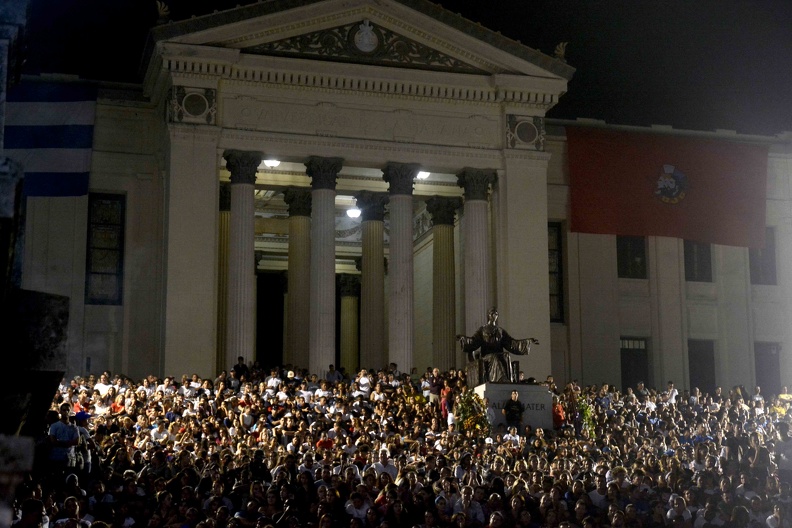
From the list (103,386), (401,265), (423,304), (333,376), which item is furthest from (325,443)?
(423,304)

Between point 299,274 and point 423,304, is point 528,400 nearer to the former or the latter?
point 299,274

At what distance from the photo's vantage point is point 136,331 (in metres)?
39.7

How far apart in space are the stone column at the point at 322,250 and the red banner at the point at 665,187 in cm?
937

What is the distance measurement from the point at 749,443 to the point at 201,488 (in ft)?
47.6

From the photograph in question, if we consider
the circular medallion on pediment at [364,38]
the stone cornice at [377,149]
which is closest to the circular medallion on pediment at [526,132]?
the stone cornice at [377,149]

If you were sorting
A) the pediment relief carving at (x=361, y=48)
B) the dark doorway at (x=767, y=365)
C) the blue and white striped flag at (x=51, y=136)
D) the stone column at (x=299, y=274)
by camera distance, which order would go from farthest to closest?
the dark doorway at (x=767, y=365), the stone column at (x=299, y=274), the pediment relief carving at (x=361, y=48), the blue and white striped flag at (x=51, y=136)

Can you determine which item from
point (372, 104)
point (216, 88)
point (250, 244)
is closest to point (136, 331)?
point (250, 244)

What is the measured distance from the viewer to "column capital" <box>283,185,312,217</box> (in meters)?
42.7

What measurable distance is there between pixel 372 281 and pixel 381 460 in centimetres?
2052

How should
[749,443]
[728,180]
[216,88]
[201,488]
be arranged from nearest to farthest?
[201,488]
[749,443]
[216,88]
[728,180]

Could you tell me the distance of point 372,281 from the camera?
4241cm

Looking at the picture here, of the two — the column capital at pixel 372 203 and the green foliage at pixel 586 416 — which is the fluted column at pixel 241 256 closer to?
the column capital at pixel 372 203

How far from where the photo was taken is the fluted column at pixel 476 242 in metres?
40.6

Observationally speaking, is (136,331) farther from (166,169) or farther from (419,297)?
(419,297)
